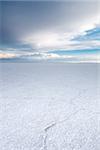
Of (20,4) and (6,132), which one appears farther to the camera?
(20,4)

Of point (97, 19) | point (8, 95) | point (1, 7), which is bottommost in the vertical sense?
point (8, 95)

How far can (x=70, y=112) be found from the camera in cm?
154

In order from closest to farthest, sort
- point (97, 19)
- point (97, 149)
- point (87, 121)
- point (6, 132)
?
point (97, 149)
point (6, 132)
point (87, 121)
point (97, 19)

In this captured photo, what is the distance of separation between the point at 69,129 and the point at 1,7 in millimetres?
1666

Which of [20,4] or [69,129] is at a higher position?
[20,4]

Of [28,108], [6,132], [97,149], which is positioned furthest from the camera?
[28,108]

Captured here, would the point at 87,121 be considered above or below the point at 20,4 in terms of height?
below

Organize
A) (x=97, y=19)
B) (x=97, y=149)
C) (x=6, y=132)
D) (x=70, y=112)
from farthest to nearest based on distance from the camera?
(x=97, y=19) → (x=70, y=112) → (x=6, y=132) → (x=97, y=149)

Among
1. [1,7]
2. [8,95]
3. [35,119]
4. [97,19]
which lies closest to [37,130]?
[35,119]

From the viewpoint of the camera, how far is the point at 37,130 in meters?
1.18

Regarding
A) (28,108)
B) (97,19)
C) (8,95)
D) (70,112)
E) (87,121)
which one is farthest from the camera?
(8,95)

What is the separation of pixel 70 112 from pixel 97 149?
0.59 metres

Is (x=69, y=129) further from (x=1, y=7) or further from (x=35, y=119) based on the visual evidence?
(x=1, y=7)

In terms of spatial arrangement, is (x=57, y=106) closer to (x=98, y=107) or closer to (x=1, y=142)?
(x=98, y=107)
